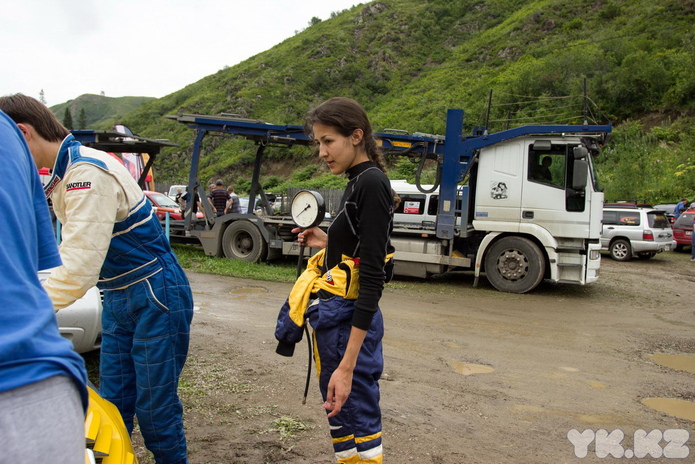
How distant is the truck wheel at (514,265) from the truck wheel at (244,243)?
5.13 meters

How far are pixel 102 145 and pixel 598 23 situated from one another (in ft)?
168

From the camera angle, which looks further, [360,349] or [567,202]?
[567,202]

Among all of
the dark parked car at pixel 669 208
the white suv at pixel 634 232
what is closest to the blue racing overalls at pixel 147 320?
the white suv at pixel 634 232

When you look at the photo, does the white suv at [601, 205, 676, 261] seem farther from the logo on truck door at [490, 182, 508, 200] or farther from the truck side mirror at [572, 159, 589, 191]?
the truck side mirror at [572, 159, 589, 191]

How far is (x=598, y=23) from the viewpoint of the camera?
49.2m

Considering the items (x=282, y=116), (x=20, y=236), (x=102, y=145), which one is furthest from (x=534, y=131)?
(x=282, y=116)

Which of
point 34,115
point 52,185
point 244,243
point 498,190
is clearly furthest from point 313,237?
point 244,243

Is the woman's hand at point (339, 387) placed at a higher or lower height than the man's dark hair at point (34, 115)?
lower

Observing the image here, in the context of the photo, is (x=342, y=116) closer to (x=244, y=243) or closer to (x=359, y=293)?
(x=359, y=293)

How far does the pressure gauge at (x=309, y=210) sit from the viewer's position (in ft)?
9.07

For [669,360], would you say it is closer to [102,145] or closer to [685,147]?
[102,145]

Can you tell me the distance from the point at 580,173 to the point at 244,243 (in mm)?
7580

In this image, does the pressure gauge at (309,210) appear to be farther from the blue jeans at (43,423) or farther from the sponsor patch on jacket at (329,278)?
the blue jeans at (43,423)

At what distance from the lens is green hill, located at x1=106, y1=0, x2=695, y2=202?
29.6 metres
